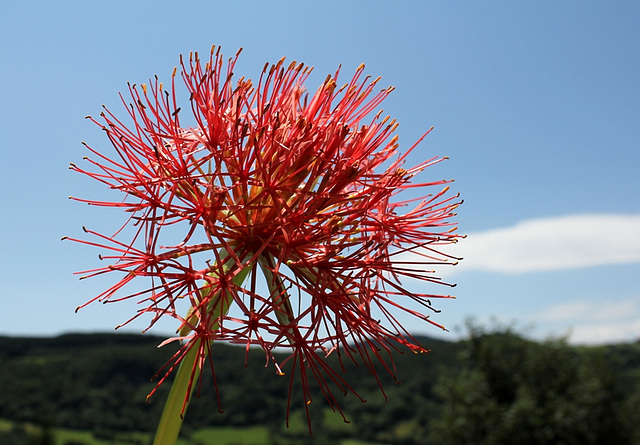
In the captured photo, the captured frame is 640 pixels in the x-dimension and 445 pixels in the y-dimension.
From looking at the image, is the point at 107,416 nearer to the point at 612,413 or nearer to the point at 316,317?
the point at 612,413

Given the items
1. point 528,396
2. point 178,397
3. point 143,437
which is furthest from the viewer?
point 143,437

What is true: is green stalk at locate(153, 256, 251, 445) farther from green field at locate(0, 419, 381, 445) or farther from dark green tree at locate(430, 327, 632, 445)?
green field at locate(0, 419, 381, 445)

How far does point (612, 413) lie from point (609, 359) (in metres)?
4.29

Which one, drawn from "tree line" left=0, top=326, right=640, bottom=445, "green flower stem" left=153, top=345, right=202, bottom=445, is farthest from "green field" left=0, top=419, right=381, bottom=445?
"green flower stem" left=153, top=345, right=202, bottom=445

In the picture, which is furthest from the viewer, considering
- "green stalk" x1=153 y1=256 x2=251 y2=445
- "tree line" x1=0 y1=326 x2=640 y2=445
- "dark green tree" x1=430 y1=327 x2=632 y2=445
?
"tree line" x1=0 y1=326 x2=640 y2=445

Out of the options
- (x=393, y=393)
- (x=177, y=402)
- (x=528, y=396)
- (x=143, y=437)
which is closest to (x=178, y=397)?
(x=177, y=402)

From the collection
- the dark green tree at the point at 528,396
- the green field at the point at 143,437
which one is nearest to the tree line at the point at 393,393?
the dark green tree at the point at 528,396

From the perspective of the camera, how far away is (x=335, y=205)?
2.69 meters

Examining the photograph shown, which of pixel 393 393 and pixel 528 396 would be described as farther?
pixel 393 393

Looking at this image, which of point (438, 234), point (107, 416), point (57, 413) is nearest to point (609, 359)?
point (438, 234)

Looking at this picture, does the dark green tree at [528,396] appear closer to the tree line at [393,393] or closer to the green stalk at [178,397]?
the tree line at [393,393]

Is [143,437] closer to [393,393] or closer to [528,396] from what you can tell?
[393,393]

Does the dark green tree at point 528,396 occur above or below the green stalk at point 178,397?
above

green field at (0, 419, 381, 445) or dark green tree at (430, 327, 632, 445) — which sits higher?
dark green tree at (430, 327, 632, 445)
